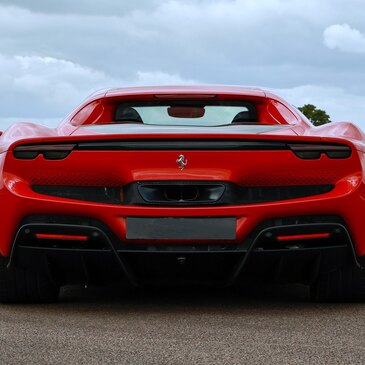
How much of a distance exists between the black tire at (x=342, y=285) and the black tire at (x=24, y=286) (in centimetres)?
153

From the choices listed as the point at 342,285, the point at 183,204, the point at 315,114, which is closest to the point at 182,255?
the point at 183,204

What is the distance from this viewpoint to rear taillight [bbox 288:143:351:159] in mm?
4711

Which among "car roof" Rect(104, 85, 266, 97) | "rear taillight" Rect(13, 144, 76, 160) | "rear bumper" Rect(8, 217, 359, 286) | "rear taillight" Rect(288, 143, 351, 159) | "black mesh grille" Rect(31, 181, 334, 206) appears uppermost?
"car roof" Rect(104, 85, 266, 97)

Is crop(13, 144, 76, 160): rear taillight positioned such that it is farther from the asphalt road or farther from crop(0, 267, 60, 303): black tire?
the asphalt road

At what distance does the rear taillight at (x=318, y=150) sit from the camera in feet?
15.5

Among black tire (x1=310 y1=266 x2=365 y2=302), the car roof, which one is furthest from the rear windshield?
black tire (x1=310 y1=266 x2=365 y2=302)

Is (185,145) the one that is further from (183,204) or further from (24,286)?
(24,286)

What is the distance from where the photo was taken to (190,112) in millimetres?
5789

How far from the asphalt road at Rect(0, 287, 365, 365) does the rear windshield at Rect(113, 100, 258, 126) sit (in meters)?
1.10

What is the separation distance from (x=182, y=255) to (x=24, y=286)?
3.32ft

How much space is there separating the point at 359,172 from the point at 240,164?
25.7 inches

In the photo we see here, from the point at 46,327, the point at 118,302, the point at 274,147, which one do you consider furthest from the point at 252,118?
the point at 46,327

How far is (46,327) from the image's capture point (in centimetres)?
440

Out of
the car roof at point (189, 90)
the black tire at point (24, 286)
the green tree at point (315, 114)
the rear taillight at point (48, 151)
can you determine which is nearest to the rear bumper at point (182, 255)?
the black tire at point (24, 286)
